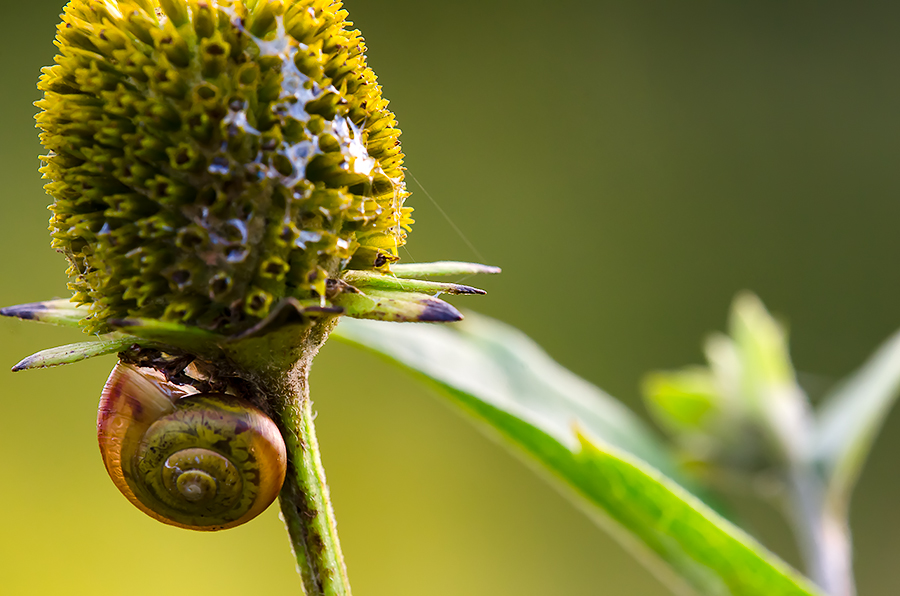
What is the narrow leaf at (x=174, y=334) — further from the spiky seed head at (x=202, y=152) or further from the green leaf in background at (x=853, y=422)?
the green leaf in background at (x=853, y=422)

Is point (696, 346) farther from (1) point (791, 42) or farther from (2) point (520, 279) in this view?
(1) point (791, 42)

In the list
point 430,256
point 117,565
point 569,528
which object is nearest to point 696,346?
point 569,528

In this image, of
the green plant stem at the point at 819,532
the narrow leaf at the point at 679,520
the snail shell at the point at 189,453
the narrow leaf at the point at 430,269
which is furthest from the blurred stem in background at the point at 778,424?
the snail shell at the point at 189,453

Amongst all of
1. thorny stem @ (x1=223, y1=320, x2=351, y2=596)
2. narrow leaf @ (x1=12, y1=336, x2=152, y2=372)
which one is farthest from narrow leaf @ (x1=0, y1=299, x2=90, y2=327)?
thorny stem @ (x1=223, y1=320, x2=351, y2=596)

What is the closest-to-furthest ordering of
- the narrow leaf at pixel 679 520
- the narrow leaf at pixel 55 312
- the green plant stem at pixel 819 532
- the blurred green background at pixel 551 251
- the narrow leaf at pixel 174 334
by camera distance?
the narrow leaf at pixel 174 334 < the narrow leaf at pixel 55 312 < the narrow leaf at pixel 679 520 < the green plant stem at pixel 819 532 < the blurred green background at pixel 551 251

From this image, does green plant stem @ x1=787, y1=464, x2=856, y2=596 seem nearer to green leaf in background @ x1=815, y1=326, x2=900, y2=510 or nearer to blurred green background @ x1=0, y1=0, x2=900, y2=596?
green leaf in background @ x1=815, y1=326, x2=900, y2=510

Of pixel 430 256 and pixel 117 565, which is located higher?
pixel 430 256

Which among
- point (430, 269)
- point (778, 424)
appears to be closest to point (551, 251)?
point (778, 424)
